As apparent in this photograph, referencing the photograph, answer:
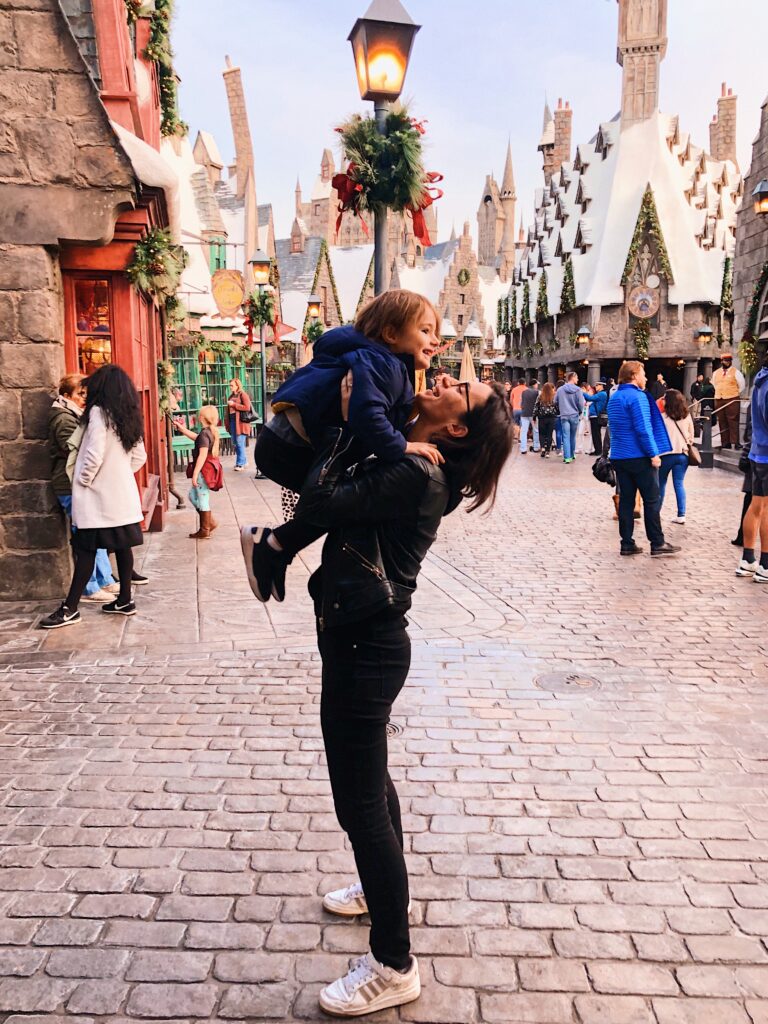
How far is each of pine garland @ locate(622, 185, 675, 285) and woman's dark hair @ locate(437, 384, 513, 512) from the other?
4354cm

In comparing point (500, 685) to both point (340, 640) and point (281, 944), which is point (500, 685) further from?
point (340, 640)

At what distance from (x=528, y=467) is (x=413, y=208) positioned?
1171 centimetres

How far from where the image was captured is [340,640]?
2418 mm

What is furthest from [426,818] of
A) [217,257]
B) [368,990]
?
[217,257]

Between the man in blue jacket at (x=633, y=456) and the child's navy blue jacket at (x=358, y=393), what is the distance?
7080mm

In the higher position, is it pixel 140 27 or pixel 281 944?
pixel 140 27

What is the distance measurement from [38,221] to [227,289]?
15849 millimetres

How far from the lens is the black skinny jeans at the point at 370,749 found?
94.5 inches

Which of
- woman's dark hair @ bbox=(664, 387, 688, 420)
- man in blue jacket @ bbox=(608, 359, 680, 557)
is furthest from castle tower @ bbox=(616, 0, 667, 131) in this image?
man in blue jacket @ bbox=(608, 359, 680, 557)

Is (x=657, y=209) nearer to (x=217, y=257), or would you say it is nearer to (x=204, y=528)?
(x=217, y=257)

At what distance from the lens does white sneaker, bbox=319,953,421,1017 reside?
2.45 meters

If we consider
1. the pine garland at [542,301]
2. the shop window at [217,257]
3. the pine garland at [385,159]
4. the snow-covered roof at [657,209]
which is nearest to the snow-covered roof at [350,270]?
the pine garland at [542,301]

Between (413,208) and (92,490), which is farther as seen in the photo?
(413,208)

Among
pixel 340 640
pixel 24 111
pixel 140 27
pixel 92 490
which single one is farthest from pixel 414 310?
pixel 140 27
